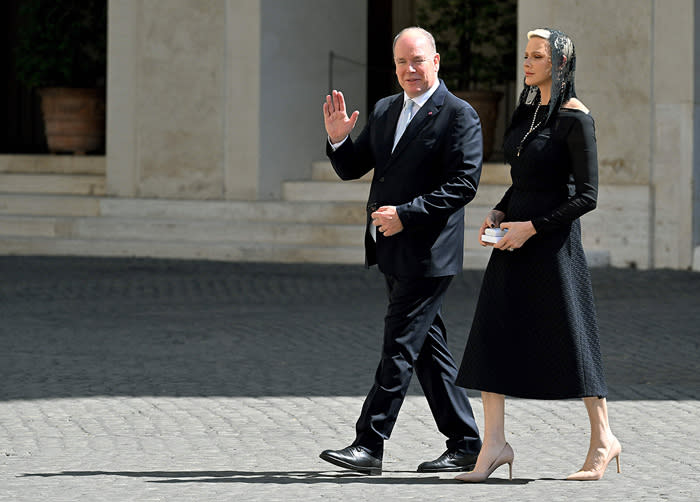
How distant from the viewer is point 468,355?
5711 mm

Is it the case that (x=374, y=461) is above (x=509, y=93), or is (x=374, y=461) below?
below

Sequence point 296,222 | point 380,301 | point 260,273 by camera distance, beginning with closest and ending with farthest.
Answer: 1. point 380,301
2. point 260,273
3. point 296,222

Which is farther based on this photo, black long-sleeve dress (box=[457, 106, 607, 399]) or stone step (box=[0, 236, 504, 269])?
stone step (box=[0, 236, 504, 269])

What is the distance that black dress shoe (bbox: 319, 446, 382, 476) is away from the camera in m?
5.72

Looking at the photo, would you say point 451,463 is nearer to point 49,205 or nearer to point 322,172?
point 322,172

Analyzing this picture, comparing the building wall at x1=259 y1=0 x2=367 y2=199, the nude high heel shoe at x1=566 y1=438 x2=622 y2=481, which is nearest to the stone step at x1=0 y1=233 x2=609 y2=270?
the building wall at x1=259 y1=0 x2=367 y2=199

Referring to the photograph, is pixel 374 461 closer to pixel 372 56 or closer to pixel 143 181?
pixel 143 181

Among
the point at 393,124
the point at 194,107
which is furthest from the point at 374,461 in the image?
the point at 194,107

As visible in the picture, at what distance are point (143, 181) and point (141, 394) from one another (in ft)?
29.2

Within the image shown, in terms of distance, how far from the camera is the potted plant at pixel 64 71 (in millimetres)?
17703

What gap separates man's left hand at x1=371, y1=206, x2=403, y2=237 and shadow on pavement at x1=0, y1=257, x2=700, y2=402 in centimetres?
216

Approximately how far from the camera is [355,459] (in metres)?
5.72

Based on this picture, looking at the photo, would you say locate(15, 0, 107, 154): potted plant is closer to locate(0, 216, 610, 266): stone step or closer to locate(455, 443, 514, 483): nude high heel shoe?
locate(0, 216, 610, 266): stone step

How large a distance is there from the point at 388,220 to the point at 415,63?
2.09 feet
